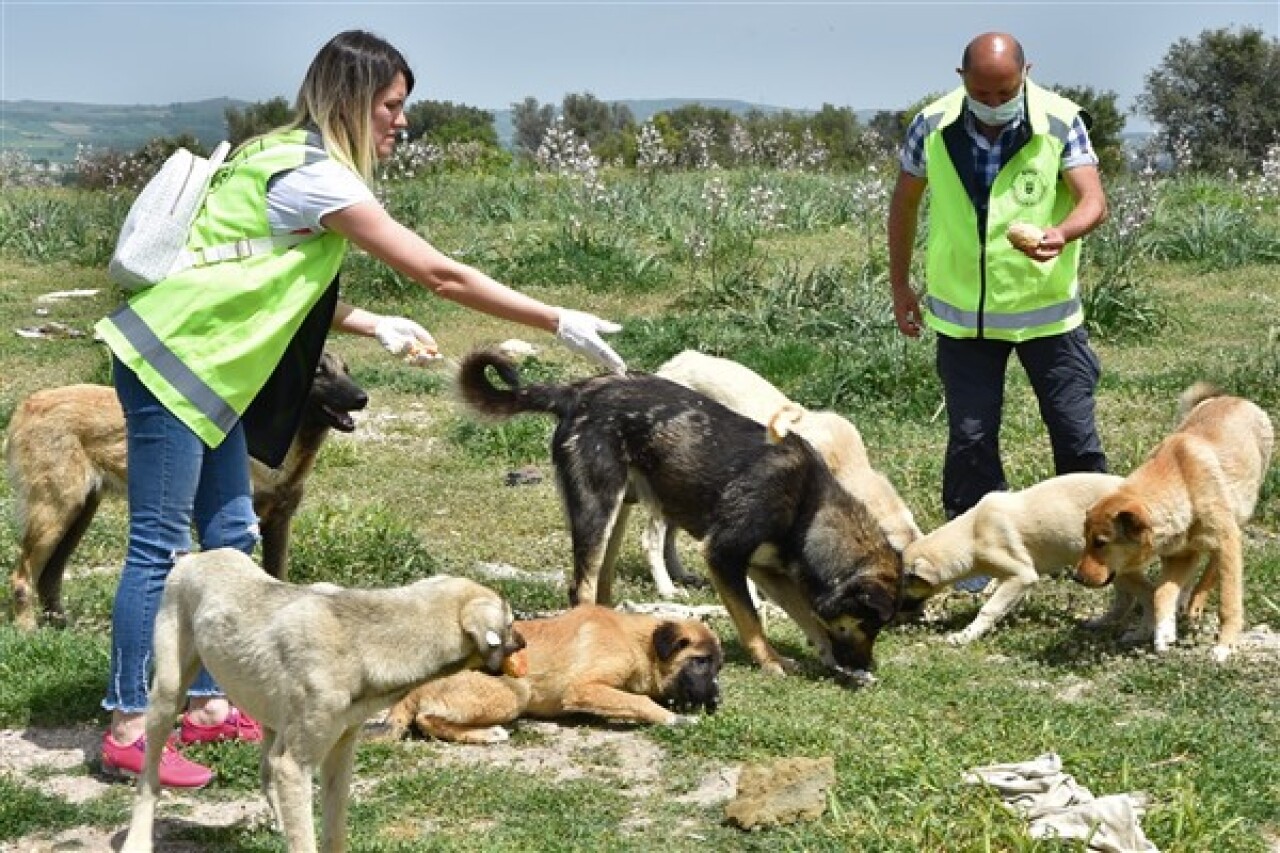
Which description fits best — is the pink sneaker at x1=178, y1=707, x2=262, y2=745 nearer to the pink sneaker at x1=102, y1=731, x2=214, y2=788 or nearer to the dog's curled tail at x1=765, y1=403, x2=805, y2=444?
the pink sneaker at x1=102, y1=731, x2=214, y2=788

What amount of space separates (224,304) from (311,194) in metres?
0.45

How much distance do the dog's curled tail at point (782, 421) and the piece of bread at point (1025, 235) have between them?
52.2 inches

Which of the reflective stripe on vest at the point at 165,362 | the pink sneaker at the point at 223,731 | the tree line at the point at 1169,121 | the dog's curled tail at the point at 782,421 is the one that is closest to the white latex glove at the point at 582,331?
the reflective stripe on vest at the point at 165,362

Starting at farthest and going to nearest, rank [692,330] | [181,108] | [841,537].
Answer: [181,108], [692,330], [841,537]

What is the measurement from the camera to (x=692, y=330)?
43.3 feet

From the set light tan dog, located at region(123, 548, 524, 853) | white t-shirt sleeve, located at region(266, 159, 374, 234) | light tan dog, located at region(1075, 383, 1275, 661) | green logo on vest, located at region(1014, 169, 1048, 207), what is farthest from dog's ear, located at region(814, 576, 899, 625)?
white t-shirt sleeve, located at region(266, 159, 374, 234)

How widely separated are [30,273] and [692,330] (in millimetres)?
8605

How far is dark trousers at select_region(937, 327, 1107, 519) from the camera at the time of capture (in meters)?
7.93

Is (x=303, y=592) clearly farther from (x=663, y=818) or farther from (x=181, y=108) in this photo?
(x=181, y=108)

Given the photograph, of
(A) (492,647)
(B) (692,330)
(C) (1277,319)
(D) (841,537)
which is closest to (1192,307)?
(C) (1277,319)

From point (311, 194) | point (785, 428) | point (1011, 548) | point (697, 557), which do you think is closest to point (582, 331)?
point (311, 194)

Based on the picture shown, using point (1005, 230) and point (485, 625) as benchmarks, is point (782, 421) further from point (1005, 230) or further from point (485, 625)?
point (485, 625)

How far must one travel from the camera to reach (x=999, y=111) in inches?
303

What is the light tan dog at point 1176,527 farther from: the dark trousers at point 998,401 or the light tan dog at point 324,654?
the light tan dog at point 324,654
